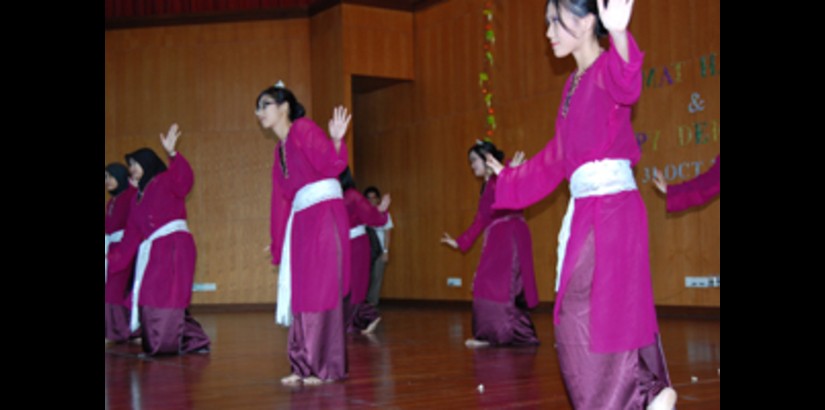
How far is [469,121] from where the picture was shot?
32.4ft

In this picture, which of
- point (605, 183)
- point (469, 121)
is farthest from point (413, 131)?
point (605, 183)

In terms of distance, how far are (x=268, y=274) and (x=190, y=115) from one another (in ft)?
7.71

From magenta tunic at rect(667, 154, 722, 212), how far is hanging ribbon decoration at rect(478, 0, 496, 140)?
5445mm

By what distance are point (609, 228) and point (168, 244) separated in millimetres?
4064

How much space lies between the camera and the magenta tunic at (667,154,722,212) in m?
3.71

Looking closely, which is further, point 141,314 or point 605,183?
point 141,314

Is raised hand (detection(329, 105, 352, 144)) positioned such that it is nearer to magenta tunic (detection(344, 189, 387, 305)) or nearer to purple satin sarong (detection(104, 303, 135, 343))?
magenta tunic (detection(344, 189, 387, 305))

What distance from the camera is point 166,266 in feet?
18.3

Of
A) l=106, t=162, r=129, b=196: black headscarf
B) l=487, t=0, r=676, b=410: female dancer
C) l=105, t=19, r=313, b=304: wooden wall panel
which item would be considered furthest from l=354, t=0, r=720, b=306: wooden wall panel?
l=487, t=0, r=676, b=410: female dancer

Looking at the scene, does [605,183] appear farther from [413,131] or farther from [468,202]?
[413,131]

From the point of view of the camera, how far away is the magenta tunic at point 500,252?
579cm

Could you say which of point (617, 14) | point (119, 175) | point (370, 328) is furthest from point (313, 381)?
point (119, 175)

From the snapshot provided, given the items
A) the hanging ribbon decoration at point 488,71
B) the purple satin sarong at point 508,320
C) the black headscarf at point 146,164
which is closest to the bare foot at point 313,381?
the purple satin sarong at point 508,320

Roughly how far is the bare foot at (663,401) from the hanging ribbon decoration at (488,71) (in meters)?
7.18
